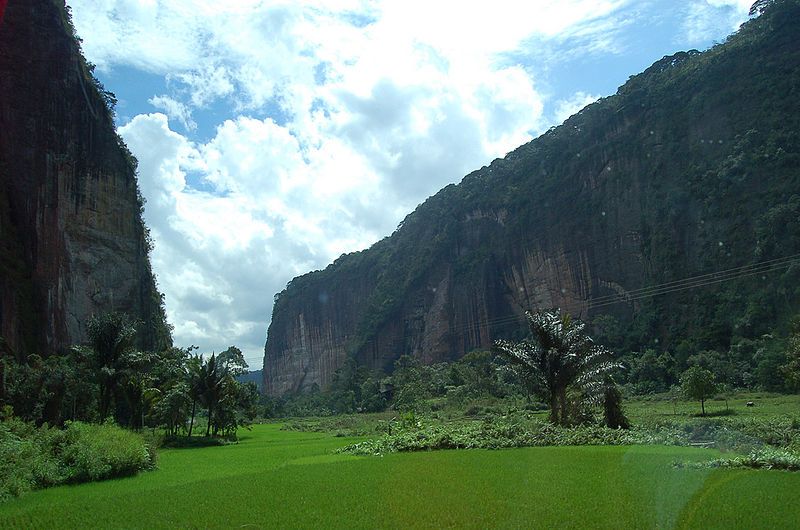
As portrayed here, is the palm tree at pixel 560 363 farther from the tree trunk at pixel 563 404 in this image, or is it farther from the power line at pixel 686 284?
the power line at pixel 686 284

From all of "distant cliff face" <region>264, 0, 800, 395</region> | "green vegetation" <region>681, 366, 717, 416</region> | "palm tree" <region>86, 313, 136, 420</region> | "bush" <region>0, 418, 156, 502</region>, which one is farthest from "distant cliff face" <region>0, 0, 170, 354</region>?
"distant cliff face" <region>264, 0, 800, 395</region>

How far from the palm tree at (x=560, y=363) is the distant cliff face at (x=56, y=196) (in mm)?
29632

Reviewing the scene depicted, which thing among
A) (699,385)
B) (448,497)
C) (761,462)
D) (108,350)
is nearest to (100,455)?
(448,497)

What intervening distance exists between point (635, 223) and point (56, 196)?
58730 mm

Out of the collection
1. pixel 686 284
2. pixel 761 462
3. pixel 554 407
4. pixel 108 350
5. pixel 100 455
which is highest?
pixel 686 284

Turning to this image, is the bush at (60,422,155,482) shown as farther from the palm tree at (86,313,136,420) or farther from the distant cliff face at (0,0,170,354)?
the distant cliff face at (0,0,170,354)

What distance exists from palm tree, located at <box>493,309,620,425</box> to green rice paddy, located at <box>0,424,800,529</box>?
26.4ft

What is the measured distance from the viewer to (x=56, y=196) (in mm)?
43406

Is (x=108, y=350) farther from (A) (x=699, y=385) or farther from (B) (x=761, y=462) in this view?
(A) (x=699, y=385)

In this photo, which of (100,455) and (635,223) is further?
(635,223)

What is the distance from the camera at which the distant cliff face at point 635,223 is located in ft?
193

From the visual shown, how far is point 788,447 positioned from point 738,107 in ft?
194

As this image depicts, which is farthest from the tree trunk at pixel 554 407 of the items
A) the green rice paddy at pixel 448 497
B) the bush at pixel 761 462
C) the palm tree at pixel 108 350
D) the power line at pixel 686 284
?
the power line at pixel 686 284

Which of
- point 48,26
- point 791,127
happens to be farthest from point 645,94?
point 48,26
